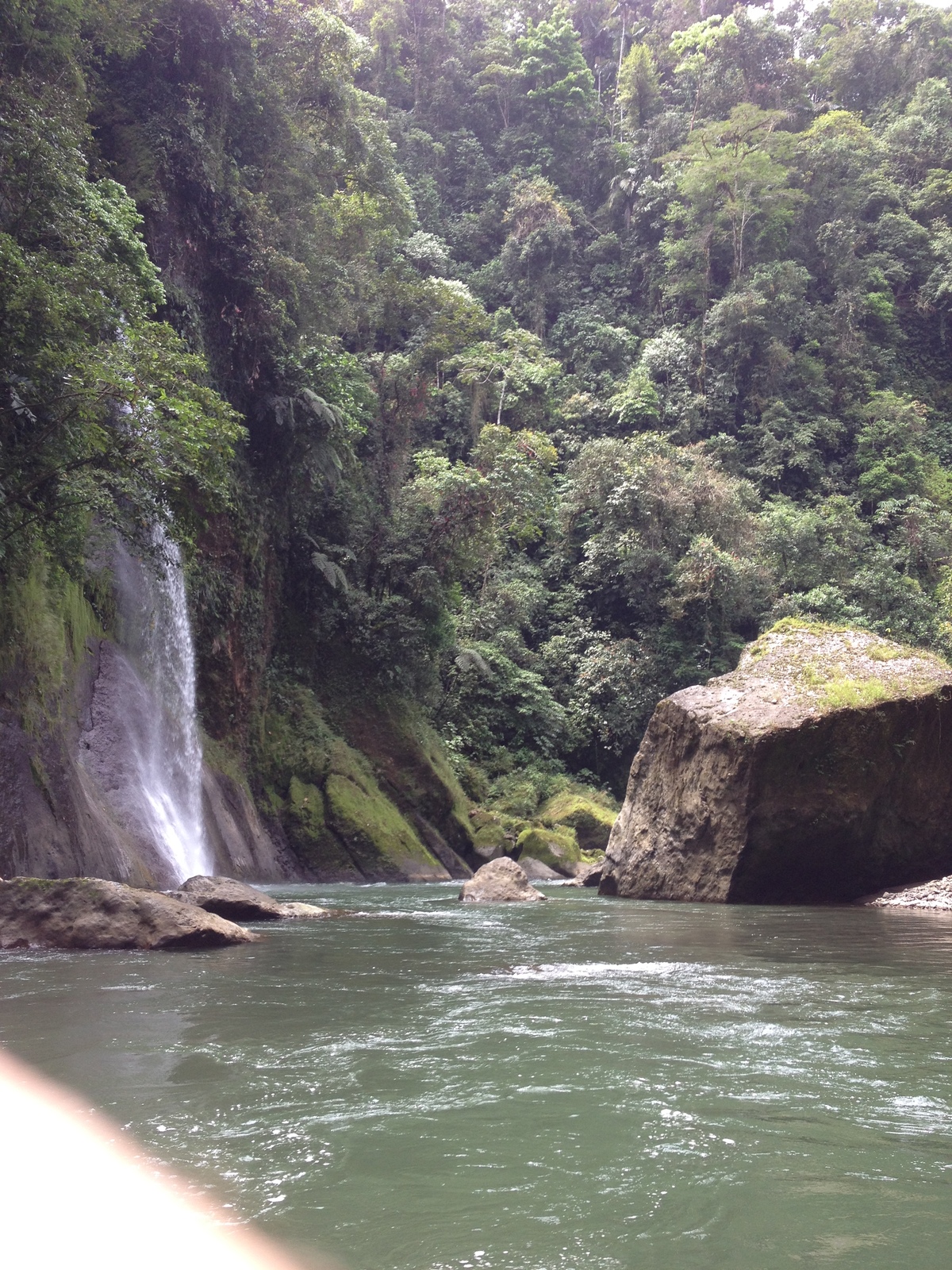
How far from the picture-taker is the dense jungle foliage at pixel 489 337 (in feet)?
41.1

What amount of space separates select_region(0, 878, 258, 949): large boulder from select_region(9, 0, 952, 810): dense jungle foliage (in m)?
4.35

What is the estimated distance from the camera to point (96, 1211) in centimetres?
267

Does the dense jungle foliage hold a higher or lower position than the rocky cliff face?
higher

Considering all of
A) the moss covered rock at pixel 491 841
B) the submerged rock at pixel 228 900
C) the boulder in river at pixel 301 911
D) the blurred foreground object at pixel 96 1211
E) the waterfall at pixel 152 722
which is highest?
the waterfall at pixel 152 722

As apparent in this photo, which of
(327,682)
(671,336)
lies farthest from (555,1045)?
(671,336)

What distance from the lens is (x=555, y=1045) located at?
4.41m

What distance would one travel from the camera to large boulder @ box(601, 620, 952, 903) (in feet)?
39.6

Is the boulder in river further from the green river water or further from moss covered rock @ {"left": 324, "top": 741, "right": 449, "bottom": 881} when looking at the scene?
moss covered rock @ {"left": 324, "top": 741, "right": 449, "bottom": 881}

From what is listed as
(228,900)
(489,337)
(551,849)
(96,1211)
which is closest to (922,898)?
(228,900)

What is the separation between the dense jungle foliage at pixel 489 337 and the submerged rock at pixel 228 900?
13.6ft

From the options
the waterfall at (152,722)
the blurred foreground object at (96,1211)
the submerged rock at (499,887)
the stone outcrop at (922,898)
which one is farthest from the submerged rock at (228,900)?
the stone outcrop at (922,898)

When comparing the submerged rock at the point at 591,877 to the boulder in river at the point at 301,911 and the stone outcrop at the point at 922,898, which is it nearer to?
the stone outcrop at the point at 922,898

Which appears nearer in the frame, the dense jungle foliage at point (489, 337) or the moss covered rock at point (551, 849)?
the dense jungle foliage at point (489, 337)

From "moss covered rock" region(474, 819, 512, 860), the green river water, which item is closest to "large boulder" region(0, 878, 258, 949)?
the green river water
